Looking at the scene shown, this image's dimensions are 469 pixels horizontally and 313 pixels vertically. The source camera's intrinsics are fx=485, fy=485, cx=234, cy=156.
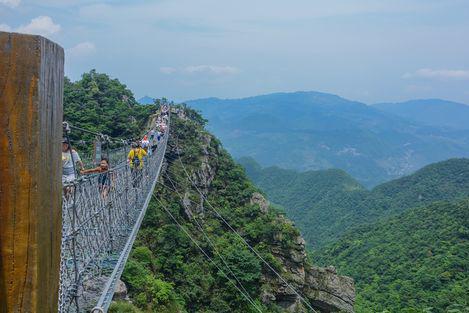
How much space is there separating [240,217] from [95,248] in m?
14.6

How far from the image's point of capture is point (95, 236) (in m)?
4.45

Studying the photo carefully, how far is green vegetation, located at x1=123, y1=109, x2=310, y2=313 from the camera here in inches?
490

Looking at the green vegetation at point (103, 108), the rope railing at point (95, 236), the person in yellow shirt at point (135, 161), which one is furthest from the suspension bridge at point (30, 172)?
the green vegetation at point (103, 108)

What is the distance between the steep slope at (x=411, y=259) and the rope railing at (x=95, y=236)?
15272 millimetres

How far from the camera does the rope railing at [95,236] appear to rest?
2924mm

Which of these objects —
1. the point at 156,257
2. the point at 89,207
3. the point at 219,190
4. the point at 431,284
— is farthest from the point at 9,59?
the point at 431,284

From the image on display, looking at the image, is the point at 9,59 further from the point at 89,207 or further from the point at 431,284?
the point at 431,284

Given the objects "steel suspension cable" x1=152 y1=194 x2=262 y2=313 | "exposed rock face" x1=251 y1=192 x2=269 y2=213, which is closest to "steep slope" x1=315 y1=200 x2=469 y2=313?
"exposed rock face" x1=251 y1=192 x2=269 y2=213

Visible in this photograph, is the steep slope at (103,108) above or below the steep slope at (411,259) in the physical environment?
above

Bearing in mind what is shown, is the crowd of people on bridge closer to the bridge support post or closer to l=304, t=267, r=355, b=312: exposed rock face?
the bridge support post

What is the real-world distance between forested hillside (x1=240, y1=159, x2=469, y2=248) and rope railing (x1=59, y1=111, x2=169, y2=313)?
154ft

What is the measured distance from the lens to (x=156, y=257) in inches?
562

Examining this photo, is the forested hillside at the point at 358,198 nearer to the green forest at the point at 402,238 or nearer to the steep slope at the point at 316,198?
the steep slope at the point at 316,198

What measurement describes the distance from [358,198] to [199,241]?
180ft
